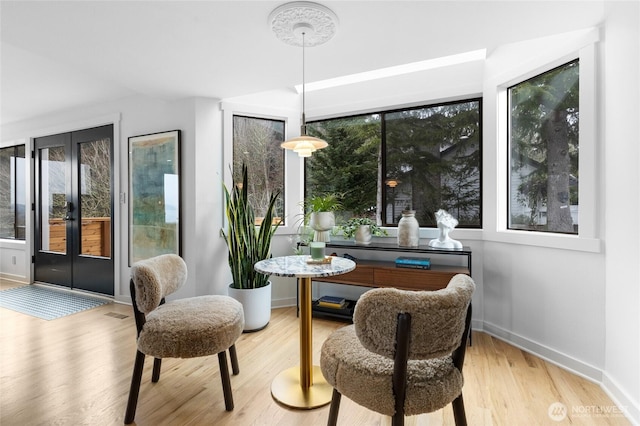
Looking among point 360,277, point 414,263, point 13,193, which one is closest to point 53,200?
point 13,193

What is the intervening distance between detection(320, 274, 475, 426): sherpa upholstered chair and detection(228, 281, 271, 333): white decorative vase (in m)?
1.69

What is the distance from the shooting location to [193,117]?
10.4 feet

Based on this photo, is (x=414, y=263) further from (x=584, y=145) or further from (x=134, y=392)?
(x=134, y=392)

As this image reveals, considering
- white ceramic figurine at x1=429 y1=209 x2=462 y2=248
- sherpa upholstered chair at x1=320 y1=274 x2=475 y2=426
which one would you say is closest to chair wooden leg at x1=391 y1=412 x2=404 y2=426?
sherpa upholstered chair at x1=320 y1=274 x2=475 y2=426

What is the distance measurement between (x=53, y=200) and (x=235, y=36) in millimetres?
4057

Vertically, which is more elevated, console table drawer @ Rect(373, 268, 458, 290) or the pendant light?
the pendant light

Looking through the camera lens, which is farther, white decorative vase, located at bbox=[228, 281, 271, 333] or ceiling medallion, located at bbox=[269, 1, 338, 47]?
white decorative vase, located at bbox=[228, 281, 271, 333]

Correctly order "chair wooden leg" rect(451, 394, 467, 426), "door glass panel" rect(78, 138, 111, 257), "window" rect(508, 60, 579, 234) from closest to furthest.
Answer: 1. "chair wooden leg" rect(451, 394, 467, 426)
2. "window" rect(508, 60, 579, 234)
3. "door glass panel" rect(78, 138, 111, 257)

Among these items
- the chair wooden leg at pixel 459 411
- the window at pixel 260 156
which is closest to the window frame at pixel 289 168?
the window at pixel 260 156

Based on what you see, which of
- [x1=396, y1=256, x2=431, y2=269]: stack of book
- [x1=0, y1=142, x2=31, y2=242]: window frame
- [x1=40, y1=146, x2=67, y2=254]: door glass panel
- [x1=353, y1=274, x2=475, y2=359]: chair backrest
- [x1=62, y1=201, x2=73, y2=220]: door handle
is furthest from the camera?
[x1=0, y1=142, x2=31, y2=242]: window frame

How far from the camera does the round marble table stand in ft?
5.81

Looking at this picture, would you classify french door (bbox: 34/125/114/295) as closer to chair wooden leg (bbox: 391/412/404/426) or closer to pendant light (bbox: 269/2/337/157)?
pendant light (bbox: 269/2/337/157)

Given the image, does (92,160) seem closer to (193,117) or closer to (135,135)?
(135,135)

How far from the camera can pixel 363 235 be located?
316 centimetres
